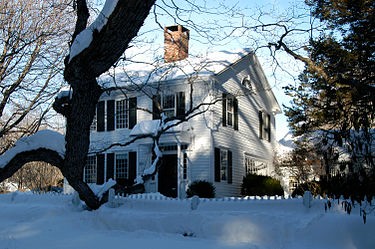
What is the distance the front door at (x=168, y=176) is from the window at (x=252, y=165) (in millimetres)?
4355

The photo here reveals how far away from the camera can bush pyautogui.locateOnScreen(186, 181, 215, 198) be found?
18.1 meters

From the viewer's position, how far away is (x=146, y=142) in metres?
20.5

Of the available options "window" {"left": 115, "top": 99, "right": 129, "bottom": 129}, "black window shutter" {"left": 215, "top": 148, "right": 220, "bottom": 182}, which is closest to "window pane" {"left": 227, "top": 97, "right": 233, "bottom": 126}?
"black window shutter" {"left": 215, "top": 148, "right": 220, "bottom": 182}

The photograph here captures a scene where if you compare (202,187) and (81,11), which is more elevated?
(81,11)

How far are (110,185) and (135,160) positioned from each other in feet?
24.8

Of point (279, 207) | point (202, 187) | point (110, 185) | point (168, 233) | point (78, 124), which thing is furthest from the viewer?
point (202, 187)

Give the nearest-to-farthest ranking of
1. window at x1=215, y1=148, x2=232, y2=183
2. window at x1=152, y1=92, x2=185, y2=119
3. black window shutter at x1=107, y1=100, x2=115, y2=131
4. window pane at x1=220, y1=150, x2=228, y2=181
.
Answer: window at x1=215, y1=148, x2=232, y2=183 → window at x1=152, y1=92, x2=185, y2=119 → window pane at x1=220, y1=150, x2=228, y2=181 → black window shutter at x1=107, y1=100, x2=115, y2=131

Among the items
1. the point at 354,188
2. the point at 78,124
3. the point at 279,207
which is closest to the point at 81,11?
the point at 78,124

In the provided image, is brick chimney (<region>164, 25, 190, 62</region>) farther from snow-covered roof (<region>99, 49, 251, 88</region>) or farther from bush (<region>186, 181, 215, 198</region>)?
bush (<region>186, 181, 215, 198</region>)

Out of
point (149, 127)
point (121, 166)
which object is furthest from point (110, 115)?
point (149, 127)

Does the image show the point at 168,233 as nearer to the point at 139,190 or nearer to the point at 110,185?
the point at 110,185

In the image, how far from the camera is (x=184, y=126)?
19.7m

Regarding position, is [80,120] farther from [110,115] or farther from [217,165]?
[110,115]

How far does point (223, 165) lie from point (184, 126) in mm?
2702
